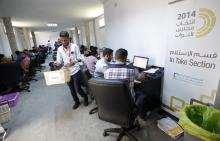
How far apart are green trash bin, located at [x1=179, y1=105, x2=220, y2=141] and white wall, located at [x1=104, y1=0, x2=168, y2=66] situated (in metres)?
1.29

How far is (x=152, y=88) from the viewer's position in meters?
2.34

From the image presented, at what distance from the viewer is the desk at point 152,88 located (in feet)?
7.25

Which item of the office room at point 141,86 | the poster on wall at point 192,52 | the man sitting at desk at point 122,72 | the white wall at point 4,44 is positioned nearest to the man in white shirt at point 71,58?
the office room at point 141,86

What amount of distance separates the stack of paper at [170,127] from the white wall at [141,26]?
99 cm

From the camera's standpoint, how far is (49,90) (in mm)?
4047

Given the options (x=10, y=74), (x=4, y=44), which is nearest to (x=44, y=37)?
(x=4, y=44)

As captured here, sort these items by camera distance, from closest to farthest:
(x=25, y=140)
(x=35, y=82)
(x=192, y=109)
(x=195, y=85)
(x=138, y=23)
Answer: (x=192, y=109) < (x=195, y=85) < (x=25, y=140) < (x=138, y=23) < (x=35, y=82)

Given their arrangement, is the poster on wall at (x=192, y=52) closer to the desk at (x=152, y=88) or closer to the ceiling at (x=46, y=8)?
the desk at (x=152, y=88)

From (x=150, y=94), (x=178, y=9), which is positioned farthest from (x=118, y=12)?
(x=150, y=94)

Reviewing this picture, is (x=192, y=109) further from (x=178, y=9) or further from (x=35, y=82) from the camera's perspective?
(x=35, y=82)

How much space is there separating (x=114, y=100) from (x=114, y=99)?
0.02 meters

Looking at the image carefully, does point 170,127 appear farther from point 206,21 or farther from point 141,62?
point 206,21

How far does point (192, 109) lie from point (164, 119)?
972 millimetres

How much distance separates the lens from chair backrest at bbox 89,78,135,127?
1.34m
